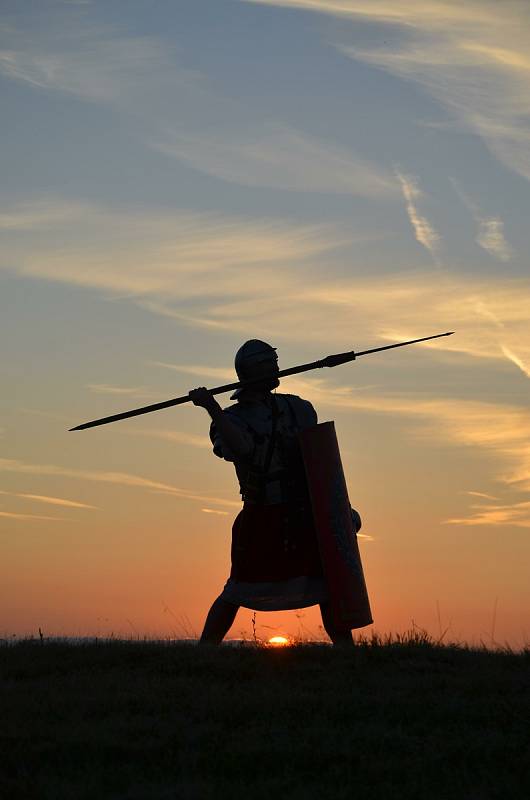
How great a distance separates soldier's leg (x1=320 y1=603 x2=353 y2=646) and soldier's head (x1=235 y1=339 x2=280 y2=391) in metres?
1.83

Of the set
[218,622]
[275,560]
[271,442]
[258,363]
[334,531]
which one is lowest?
[218,622]

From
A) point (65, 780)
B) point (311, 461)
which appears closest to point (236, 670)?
point (311, 461)

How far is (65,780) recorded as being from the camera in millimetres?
5410

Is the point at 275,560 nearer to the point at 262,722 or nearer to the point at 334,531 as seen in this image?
the point at 334,531

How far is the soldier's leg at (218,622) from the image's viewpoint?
29.9ft

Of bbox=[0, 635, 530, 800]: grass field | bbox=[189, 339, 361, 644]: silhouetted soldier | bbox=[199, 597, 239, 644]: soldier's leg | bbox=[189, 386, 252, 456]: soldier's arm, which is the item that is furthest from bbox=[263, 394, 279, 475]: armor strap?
Result: bbox=[0, 635, 530, 800]: grass field

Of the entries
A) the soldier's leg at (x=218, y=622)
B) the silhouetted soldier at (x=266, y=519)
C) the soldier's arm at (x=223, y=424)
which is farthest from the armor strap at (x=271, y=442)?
the soldier's leg at (x=218, y=622)

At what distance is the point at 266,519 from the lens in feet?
29.9

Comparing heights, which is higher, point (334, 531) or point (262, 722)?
point (334, 531)

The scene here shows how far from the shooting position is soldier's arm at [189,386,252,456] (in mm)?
8844

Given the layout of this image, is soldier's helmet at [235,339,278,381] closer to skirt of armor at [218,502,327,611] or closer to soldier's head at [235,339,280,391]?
soldier's head at [235,339,280,391]

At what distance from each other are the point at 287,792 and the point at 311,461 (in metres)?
3.80

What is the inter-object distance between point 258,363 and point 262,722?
347 cm

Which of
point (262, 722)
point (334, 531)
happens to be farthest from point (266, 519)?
point (262, 722)
